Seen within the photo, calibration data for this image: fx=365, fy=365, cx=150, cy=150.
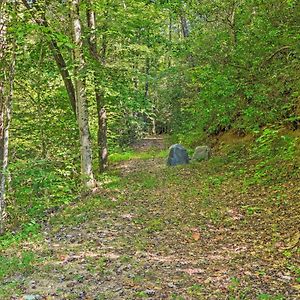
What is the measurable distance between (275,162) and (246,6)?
417 centimetres

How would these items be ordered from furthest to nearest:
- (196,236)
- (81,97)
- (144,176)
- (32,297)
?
(144,176), (81,97), (196,236), (32,297)

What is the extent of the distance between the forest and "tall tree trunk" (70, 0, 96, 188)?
0.04 meters

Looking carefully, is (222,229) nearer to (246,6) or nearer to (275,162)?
(275,162)

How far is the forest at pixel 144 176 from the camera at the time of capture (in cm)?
489

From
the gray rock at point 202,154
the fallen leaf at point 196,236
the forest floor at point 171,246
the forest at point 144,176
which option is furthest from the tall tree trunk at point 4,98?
the gray rock at point 202,154

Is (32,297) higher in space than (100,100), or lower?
lower

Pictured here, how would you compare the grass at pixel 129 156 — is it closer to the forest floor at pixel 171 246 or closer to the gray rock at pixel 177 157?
the gray rock at pixel 177 157

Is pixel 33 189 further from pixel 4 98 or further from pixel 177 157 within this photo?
pixel 177 157

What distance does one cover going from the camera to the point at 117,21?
11352mm

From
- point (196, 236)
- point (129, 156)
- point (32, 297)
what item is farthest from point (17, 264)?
point (129, 156)

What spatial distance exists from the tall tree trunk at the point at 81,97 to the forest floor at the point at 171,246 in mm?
888

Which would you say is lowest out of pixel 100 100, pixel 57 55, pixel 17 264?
pixel 17 264

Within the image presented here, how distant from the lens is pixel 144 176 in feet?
41.9

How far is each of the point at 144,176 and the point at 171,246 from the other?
684cm
